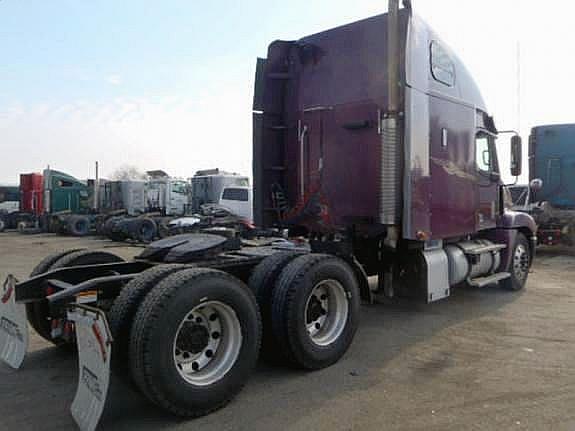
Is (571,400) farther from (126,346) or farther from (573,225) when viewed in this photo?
(573,225)

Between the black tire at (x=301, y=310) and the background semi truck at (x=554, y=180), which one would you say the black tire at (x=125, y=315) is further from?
the background semi truck at (x=554, y=180)

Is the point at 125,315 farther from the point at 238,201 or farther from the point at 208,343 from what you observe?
the point at 238,201

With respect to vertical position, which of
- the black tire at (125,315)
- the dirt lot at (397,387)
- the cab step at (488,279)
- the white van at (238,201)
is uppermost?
the white van at (238,201)

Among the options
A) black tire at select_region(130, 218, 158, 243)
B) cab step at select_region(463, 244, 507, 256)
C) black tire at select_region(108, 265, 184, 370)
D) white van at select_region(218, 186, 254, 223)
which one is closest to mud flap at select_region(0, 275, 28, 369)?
black tire at select_region(108, 265, 184, 370)

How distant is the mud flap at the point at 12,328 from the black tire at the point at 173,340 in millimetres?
1517

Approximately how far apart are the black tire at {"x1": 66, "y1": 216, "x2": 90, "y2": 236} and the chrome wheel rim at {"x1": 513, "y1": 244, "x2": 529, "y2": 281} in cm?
2175

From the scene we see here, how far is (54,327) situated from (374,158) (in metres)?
3.86

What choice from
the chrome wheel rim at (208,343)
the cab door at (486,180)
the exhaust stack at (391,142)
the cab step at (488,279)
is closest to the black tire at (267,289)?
the chrome wheel rim at (208,343)

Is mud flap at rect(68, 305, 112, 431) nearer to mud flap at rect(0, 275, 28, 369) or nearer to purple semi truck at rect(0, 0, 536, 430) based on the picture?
purple semi truck at rect(0, 0, 536, 430)

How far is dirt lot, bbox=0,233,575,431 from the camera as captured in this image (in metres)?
3.53

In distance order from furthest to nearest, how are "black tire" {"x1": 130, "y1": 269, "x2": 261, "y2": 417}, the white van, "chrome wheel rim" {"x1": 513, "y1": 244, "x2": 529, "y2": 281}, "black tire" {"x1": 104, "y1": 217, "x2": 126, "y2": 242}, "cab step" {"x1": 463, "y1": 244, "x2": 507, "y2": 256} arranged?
1. "black tire" {"x1": 104, "y1": 217, "x2": 126, "y2": 242}
2. the white van
3. "chrome wheel rim" {"x1": 513, "y1": 244, "x2": 529, "y2": 281}
4. "cab step" {"x1": 463, "y1": 244, "x2": 507, "y2": 256}
5. "black tire" {"x1": 130, "y1": 269, "x2": 261, "y2": 417}

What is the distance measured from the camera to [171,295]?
11.3ft

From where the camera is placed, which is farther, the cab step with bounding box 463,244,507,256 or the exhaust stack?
the cab step with bounding box 463,244,507,256

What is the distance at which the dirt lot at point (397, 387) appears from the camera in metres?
3.53
